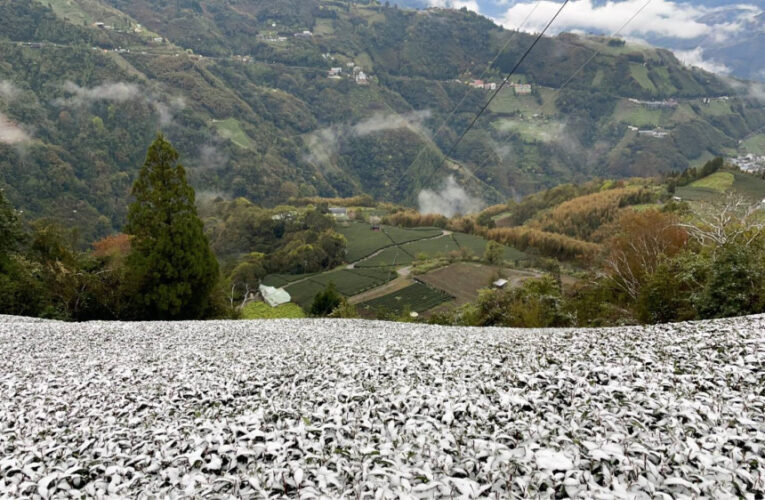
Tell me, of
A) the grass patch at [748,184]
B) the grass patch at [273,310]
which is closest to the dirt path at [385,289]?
the grass patch at [273,310]

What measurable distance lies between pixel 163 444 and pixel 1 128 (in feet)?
740

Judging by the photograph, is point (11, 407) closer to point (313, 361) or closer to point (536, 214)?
point (313, 361)

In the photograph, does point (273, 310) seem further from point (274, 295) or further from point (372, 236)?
point (372, 236)

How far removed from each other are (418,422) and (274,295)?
260ft

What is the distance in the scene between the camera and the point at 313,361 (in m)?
11.9

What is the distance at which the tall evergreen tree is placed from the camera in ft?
87.3

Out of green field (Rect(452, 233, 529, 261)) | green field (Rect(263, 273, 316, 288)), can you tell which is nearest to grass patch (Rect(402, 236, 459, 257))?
green field (Rect(452, 233, 529, 261))

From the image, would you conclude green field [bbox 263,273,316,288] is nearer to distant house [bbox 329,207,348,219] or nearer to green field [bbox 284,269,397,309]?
green field [bbox 284,269,397,309]

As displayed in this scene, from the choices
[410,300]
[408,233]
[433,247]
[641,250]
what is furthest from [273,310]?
[408,233]

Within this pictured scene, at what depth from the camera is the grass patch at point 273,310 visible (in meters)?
67.2

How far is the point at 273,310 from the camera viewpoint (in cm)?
7225

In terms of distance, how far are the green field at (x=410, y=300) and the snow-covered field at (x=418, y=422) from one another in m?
59.1

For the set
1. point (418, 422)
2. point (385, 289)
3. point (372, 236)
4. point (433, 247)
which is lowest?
point (385, 289)

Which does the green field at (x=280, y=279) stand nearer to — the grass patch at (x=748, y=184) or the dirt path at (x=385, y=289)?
the dirt path at (x=385, y=289)
